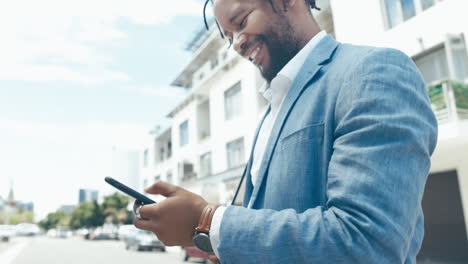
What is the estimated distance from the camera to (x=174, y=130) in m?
30.8

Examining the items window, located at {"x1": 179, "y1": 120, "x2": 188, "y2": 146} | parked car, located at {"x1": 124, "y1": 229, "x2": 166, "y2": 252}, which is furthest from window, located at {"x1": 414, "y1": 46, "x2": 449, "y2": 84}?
window, located at {"x1": 179, "y1": 120, "x2": 188, "y2": 146}

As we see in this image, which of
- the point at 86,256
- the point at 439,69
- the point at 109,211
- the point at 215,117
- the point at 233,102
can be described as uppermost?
the point at 233,102

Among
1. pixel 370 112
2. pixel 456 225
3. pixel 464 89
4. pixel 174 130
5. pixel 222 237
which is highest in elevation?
pixel 174 130

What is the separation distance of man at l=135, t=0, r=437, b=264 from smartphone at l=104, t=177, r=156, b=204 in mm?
61

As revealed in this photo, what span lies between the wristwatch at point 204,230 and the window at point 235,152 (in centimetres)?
1871

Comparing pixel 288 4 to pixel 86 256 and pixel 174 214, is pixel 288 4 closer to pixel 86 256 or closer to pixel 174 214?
pixel 174 214

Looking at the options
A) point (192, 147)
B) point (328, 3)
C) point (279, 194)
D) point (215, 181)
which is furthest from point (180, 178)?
point (279, 194)

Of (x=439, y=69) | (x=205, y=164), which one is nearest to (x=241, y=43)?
(x=439, y=69)

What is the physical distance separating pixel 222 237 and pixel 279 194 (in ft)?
0.77

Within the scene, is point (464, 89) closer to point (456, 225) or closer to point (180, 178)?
point (456, 225)

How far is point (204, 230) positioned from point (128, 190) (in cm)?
28

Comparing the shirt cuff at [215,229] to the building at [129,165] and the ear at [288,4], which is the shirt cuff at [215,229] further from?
the building at [129,165]

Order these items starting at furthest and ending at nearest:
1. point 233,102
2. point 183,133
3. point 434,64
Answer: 1. point 183,133
2. point 233,102
3. point 434,64

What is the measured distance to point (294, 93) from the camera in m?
1.25
